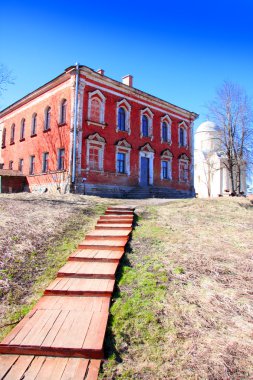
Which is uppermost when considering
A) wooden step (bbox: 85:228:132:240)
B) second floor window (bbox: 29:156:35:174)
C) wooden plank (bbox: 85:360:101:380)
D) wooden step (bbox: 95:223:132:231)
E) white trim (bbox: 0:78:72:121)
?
white trim (bbox: 0:78:72:121)

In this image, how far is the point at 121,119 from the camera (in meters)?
21.9

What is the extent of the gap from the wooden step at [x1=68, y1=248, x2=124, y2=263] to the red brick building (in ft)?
39.4

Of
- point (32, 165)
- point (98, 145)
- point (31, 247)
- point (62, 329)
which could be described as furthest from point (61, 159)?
point (62, 329)

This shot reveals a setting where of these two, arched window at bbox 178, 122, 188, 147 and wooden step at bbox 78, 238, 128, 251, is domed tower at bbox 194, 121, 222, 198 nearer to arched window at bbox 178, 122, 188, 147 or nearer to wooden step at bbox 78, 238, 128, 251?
arched window at bbox 178, 122, 188, 147

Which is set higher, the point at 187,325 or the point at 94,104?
the point at 94,104

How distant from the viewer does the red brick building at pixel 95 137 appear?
1889 centimetres

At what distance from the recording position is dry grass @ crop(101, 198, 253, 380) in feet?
10.3

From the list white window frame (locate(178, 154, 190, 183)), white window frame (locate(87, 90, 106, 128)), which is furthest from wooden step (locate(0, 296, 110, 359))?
white window frame (locate(178, 154, 190, 183))

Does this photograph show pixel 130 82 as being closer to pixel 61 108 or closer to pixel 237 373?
pixel 61 108

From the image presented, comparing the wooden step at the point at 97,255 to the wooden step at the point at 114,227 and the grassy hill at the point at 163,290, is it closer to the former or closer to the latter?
the grassy hill at the point at 163,290

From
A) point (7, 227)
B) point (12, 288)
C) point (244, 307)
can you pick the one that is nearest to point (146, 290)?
point (244, 307)

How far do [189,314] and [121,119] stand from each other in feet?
63.5

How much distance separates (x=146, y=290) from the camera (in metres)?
4.69

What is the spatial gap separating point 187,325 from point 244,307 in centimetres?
108
